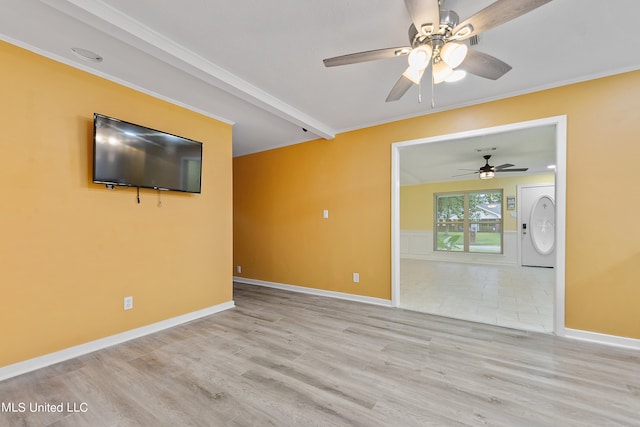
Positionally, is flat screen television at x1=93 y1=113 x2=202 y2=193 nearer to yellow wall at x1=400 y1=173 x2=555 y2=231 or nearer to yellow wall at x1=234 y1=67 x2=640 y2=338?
yellow wall at x1=234 y1=67 x2=640 y2=338

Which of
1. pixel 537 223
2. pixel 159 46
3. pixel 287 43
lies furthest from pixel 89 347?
pixel 537 223

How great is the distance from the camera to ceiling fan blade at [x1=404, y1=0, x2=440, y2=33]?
1.37 m

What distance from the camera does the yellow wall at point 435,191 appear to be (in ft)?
23.8

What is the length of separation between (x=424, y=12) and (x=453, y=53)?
0.34 m

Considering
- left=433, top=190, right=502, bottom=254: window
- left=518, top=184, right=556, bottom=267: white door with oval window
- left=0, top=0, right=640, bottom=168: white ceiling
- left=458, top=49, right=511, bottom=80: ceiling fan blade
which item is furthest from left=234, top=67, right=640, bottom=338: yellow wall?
left=433, top=190, right=502, bottom=254: window

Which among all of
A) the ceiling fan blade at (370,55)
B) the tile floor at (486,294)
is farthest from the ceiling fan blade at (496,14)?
the tile floor at (486,294)

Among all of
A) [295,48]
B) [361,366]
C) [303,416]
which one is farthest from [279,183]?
[303,416]

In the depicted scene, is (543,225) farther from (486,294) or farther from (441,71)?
(441,71)

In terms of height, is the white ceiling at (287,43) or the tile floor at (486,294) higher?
the white ceiling at (287,43)

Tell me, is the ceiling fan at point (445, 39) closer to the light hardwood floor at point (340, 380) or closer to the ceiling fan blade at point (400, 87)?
the ceiling fan blade at point (400, 87)

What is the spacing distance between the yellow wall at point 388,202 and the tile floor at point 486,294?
59 centimetres

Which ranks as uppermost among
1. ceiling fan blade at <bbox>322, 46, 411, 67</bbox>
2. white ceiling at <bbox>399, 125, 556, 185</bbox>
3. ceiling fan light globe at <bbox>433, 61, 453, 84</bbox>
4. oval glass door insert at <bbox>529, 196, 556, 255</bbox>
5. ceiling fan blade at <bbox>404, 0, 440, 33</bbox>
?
white ceiling at <bbox>399, 125, 556, 185</bbox>

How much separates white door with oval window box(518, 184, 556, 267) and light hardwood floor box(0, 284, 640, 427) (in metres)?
5.41

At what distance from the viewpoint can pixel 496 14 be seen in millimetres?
1413
